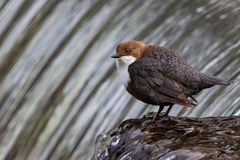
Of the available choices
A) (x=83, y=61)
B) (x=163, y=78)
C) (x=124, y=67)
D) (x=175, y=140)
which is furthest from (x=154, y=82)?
(x=83, y=61)

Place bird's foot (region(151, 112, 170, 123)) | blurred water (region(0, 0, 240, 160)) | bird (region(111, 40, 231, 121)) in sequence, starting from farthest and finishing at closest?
blurred water (region(0, 0, 240, 160)) < bird's foot (region(151, 112, 170, 123)) < bird (region(111, 40, 231, 121))

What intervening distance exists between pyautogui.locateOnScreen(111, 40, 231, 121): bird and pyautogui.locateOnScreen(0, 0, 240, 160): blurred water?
1.15m

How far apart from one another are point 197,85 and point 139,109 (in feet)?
5.08

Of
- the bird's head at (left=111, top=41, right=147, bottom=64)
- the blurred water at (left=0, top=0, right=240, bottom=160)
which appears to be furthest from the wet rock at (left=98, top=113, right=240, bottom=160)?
the blurred water at (left=0, top=0, right=240, bottom=160)

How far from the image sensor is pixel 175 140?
281cm

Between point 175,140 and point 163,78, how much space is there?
38 centimetres

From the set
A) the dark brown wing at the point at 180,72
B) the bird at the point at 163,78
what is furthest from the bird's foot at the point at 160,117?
the dark brown wing at the point at 180,72

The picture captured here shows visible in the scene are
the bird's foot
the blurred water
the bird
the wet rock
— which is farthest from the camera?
the blurred water

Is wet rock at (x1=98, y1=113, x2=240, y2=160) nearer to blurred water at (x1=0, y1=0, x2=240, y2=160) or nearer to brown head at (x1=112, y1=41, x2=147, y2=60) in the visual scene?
brown head at (x1=112, y1=41, x2=147, y2=60)

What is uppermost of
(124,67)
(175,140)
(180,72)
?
(124,67)

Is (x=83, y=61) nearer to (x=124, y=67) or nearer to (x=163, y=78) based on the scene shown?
(x=124, y=67)

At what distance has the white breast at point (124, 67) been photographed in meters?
3.19

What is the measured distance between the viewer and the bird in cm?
305

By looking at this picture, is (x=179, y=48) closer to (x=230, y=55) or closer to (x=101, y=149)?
(x=230, y=55)
